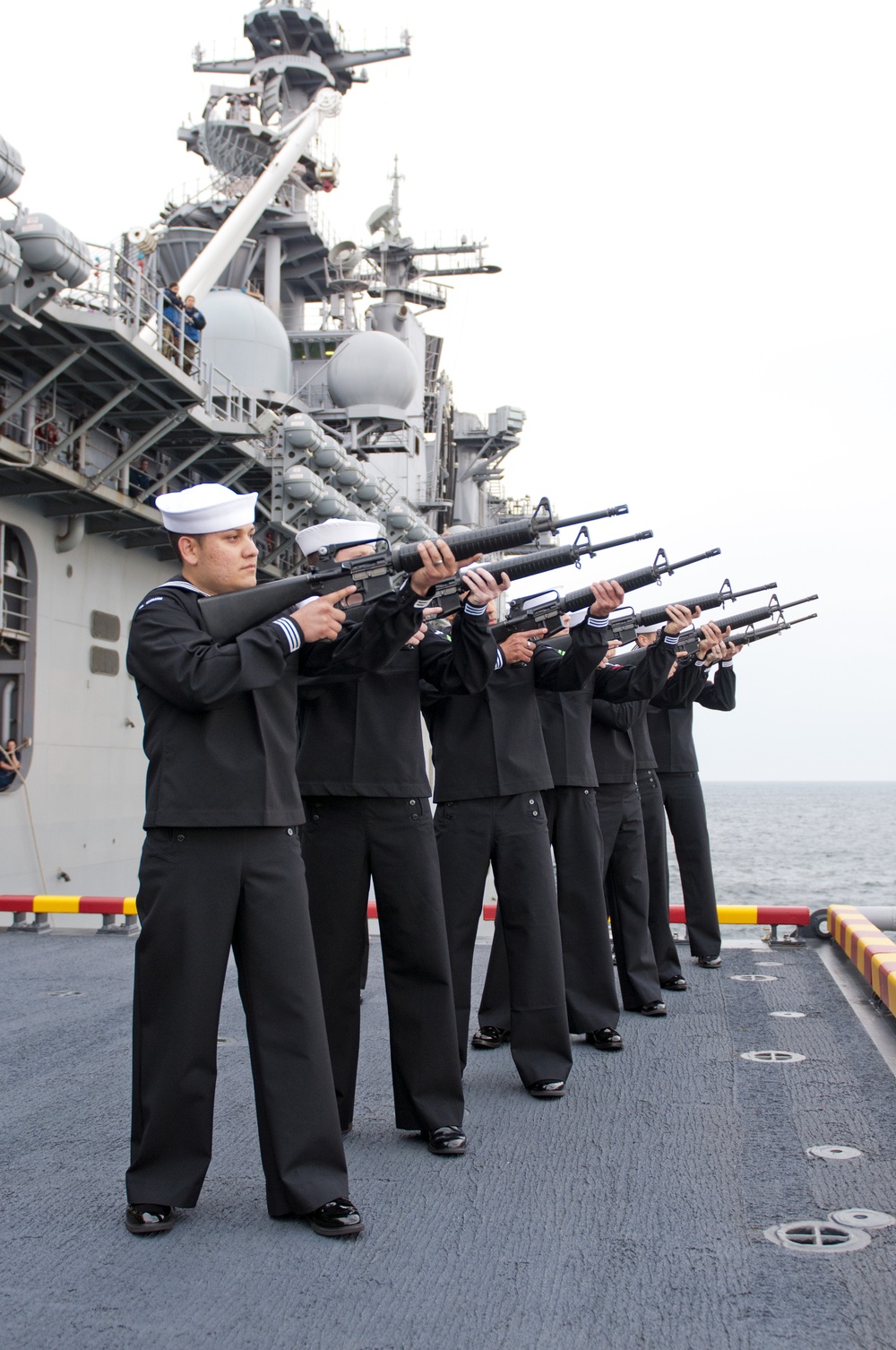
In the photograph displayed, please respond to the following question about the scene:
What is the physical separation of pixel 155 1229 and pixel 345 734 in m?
1.65

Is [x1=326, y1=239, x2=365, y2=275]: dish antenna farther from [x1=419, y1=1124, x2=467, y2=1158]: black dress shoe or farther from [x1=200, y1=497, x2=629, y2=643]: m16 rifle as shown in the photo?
[x1=419, y1=1124, x2=467, y2=1158]: black dress shoe

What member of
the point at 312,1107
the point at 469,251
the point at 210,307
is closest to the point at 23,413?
the point at 210,307

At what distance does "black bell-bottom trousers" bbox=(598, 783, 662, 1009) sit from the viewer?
5902 mm

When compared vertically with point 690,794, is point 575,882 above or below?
below

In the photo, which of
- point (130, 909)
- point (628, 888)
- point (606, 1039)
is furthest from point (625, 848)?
point (130, 909)

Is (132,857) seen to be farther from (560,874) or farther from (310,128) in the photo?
(310,128)

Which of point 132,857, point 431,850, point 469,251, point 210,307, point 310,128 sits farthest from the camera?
point 469,251

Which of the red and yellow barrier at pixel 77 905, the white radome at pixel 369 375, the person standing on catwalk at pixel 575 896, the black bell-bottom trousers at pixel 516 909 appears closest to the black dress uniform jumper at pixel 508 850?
the black bell-bottom trousers at pixel 516 909

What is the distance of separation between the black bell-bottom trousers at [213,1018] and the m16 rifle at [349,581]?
1.94 feet

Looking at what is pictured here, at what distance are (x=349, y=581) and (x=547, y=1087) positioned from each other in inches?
83.9

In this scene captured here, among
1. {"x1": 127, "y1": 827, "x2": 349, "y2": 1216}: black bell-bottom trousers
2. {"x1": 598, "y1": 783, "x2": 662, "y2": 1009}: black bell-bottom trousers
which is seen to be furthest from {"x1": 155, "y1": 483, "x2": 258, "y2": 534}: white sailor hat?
{"x1": 598, "y1": 783, "x2": 662, "y2": 1009}: black bell-bottom trousers

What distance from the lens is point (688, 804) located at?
24.5ft

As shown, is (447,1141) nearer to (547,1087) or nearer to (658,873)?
(547,1087)

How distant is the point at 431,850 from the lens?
3.87m
